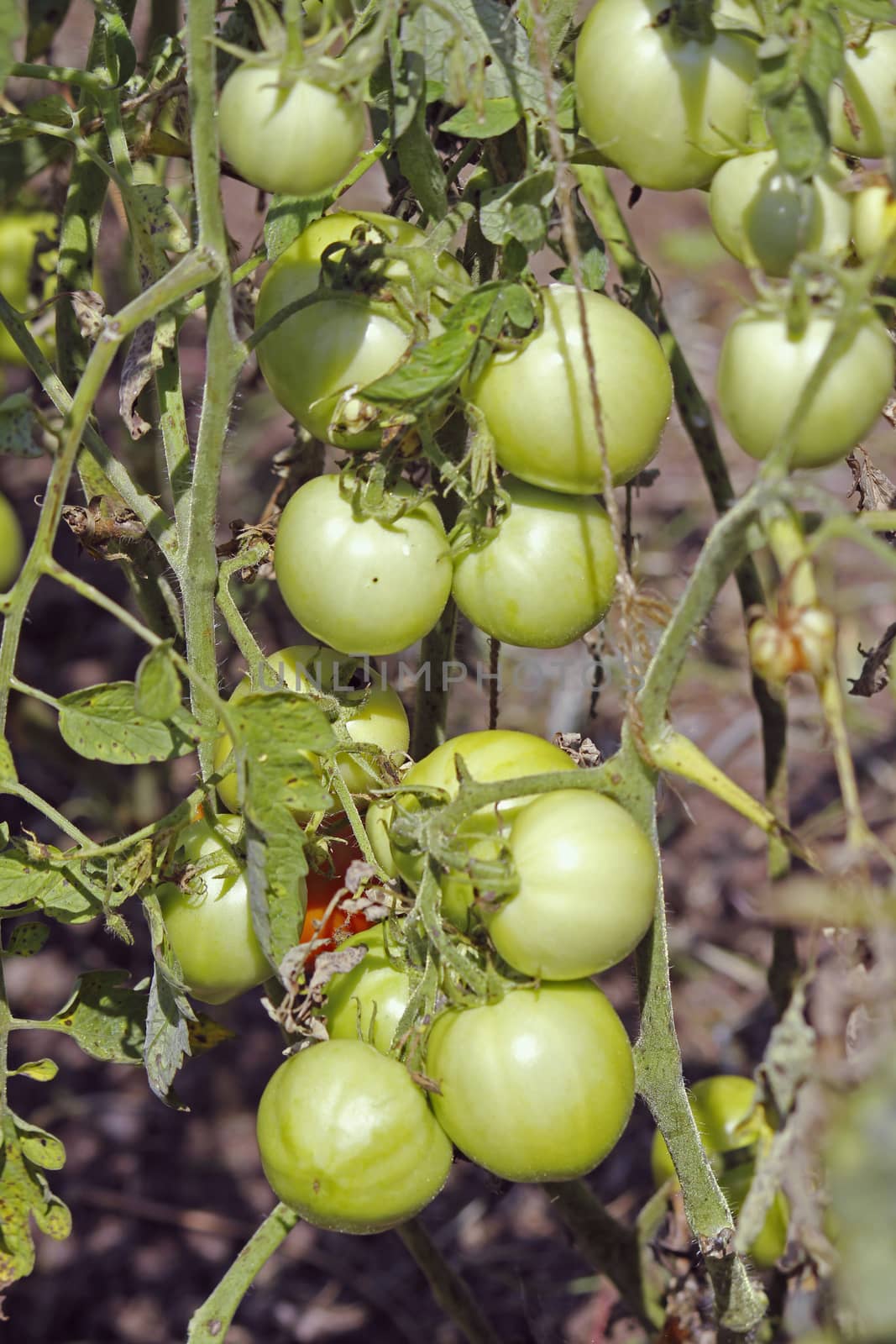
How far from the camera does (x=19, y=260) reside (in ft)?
4.14

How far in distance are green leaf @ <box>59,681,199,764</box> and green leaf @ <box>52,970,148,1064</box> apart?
0.21 meters

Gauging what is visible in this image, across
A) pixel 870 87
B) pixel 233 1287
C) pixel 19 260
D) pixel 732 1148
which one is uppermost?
pixel 870 87

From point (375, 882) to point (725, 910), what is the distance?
1.31 m

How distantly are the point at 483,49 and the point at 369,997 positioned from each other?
18.7 inches

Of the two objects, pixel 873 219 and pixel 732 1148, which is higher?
pixel 873 219

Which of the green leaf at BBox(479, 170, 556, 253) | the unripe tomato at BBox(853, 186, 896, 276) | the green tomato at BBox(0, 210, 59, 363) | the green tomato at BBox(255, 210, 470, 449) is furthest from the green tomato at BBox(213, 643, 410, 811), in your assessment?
the green tomato at BBox(0, 210, 59, 363)

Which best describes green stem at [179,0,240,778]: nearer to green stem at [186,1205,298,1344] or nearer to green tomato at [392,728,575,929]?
green tomato at [392,728,575,929]

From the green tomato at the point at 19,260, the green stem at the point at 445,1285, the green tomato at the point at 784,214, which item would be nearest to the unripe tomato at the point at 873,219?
the green tomato at the point at 784,214

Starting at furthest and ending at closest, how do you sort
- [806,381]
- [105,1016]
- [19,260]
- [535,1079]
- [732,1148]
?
[19,260] < [732,1148] < [105,1016] < [535,1079] < [806,381]

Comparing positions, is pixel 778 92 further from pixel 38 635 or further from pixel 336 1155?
pixel 38 635

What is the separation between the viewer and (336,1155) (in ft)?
2.12

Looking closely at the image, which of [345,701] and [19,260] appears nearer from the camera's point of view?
[345,701]

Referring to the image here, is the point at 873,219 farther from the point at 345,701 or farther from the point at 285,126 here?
the point at 345,701

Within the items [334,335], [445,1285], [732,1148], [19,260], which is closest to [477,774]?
[334,335]
